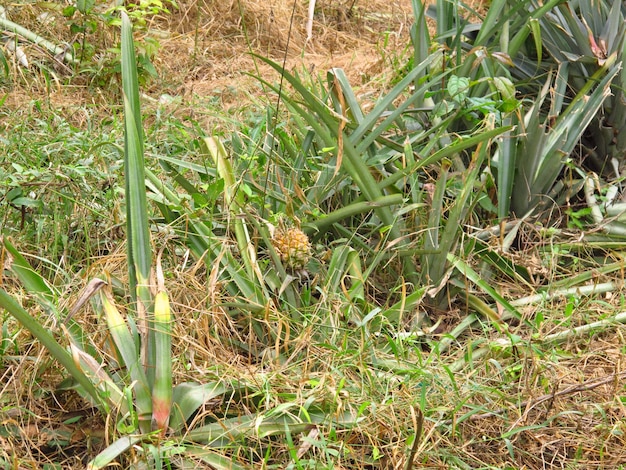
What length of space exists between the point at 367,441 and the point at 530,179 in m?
1.09

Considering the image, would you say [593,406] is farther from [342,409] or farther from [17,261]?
[17,261]

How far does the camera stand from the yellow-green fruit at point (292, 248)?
2.08 m

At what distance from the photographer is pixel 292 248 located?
2.08 metres

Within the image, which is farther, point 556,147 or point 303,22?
point 303,22

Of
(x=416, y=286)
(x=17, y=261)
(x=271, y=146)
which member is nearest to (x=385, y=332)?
(x=416, y=286)

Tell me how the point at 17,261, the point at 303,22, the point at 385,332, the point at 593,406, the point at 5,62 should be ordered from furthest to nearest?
1. the point at 303,22
2. the point at 5,62
3. the point at 385,332
4. the point at 593,406
5. the point at 17,261

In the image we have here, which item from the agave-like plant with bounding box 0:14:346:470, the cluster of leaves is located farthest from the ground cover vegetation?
the cluster of leaves

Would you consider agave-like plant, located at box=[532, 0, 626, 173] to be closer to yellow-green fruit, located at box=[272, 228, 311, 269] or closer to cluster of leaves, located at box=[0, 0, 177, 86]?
yellow-green fruit, located at box=[272, 228, 311, 269]

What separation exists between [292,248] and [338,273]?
183mm

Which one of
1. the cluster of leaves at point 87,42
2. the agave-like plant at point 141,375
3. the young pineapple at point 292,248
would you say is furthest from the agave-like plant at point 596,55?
the cluster of leaves at point 87,42

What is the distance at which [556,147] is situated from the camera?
257 cm

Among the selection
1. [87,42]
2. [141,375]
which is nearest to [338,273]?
[141,375]

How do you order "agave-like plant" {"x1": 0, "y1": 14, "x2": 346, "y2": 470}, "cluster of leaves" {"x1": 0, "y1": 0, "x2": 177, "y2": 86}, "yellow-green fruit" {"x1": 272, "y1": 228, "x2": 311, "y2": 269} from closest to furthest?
"agave-like plant" {"x1": 0, "y1": 14, "x2": 346, "y2": 470}
"yellow-green fruit" {"x1": 272, "y1": 228, "x2": 311, "y2": 269}
"cluster of leaves" {"x1": 0, "y1": 0, "x2": 177, "y2": 86}

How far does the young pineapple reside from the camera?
2.08 meters
